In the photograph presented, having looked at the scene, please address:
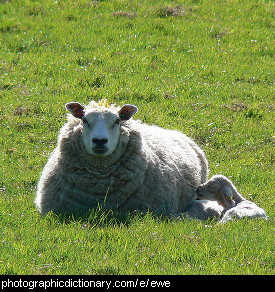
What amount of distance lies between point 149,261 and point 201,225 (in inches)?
54.0

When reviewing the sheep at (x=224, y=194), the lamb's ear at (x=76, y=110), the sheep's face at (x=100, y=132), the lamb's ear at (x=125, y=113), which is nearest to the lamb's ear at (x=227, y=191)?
the sheep at (x=224, y=194)

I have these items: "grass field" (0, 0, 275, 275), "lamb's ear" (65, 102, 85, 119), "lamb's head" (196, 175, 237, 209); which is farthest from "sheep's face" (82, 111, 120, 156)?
"lamb's head" (196, 175, 237, 209)

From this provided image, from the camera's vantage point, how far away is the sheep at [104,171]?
23.6 feet

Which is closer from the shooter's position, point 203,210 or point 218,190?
point 203,210

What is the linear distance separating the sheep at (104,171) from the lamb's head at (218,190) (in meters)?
0.58

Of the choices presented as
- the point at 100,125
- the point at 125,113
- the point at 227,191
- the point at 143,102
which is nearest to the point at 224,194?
the point at 227,191

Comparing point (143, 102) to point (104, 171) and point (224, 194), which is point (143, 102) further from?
point (104, 171)

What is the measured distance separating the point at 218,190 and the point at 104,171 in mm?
1835

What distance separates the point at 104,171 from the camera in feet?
24.0

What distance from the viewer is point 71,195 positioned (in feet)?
23.8

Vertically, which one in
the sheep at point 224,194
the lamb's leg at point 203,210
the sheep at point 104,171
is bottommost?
the lamb's leg at point 203,210

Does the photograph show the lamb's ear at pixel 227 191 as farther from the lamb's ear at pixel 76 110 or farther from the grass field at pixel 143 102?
the lamb's ear at pixel 76 110

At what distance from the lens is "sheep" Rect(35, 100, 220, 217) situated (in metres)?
7.18

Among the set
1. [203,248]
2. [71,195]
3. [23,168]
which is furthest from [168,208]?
[23,168]
